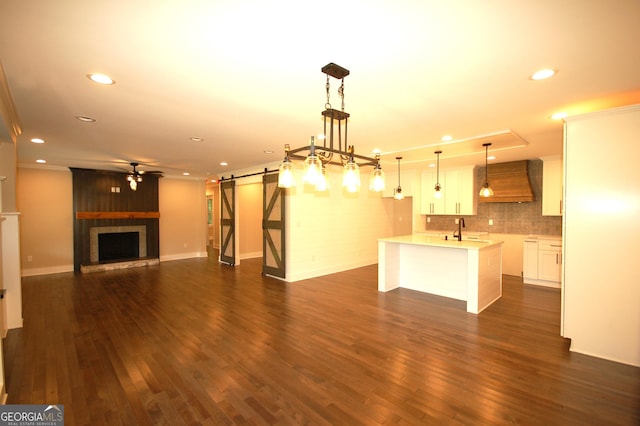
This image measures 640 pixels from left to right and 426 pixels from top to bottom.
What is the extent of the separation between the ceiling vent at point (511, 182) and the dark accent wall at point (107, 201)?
363 inches

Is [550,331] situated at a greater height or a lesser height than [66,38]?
lesser

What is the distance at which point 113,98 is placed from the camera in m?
2.88

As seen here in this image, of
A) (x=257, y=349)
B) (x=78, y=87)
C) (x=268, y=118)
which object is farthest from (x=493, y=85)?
(x=78, y=87)

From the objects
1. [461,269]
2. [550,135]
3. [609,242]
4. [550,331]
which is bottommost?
[550,331]

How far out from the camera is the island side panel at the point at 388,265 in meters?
5.46

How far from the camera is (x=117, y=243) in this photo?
27.0ft

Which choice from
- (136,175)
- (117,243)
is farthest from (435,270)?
(117,243)

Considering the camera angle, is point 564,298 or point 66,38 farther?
point 564,298

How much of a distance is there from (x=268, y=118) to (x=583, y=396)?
13.3ft

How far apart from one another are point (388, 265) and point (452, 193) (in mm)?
3134

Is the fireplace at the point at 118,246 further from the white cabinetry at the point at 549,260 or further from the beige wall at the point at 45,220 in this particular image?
the white cabinetry at the point at 549,260

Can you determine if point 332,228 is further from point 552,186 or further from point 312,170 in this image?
point 312,170

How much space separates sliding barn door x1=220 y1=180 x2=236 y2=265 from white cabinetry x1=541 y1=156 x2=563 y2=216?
7.39 m

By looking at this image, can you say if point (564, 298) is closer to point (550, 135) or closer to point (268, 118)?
point (550, 135)
